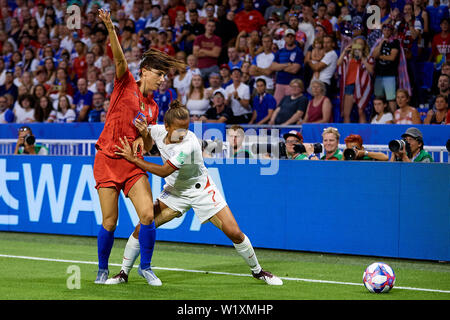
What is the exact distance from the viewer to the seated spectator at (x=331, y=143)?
1006 centimetres

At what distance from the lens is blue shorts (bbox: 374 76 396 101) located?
1300cm

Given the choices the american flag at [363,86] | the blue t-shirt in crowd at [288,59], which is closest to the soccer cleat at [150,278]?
the american flag at [363,86]

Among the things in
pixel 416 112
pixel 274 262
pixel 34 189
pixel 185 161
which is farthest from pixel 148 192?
pixel 416 112

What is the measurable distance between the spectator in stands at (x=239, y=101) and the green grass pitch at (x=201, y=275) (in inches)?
168

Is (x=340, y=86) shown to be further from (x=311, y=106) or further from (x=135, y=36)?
(x=135, y=36)

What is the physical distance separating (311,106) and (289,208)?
12.5ft

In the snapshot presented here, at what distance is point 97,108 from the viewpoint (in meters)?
16.0

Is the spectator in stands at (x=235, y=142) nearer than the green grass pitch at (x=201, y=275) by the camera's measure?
No

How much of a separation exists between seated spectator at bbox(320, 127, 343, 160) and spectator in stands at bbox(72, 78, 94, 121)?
7.73m

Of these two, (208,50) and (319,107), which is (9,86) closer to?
(208,50)

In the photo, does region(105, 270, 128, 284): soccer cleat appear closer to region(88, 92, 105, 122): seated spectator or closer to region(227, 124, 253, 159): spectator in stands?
region(227, 124, 253, 159): spectator in stands

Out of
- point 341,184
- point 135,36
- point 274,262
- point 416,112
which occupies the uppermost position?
point 135,36

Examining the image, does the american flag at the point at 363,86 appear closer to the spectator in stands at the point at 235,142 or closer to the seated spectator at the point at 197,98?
the seated spectator at the point at 197,98

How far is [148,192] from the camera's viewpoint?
705 centimetres
